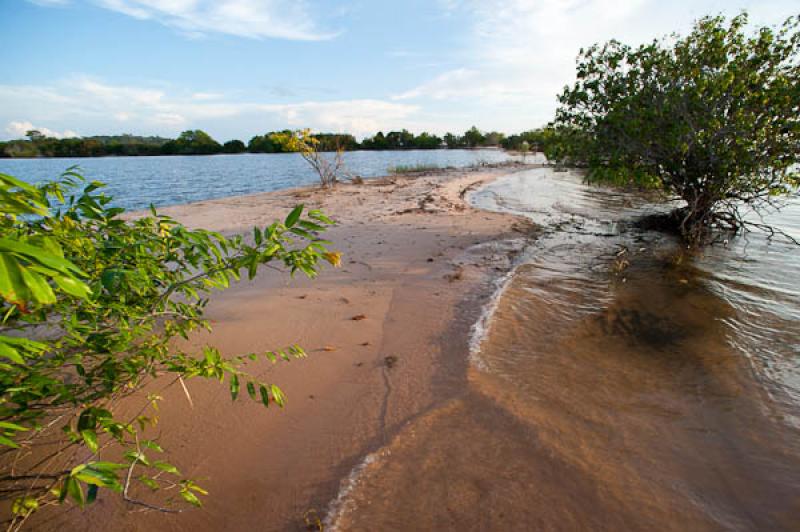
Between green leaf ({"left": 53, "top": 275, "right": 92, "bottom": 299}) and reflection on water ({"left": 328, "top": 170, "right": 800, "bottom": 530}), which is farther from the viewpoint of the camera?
reflection on water ({"left": 328, "top": 170, "right": 800, "bottom": 530})

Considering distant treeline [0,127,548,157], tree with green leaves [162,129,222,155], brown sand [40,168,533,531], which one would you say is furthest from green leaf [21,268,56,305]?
tree with green leaves [162,129,222,155]

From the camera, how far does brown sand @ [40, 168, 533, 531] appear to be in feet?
9.17

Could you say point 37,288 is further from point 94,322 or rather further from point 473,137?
point 473,137

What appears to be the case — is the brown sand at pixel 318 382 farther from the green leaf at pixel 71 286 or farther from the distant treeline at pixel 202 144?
the distant treeline at pixel 202 144

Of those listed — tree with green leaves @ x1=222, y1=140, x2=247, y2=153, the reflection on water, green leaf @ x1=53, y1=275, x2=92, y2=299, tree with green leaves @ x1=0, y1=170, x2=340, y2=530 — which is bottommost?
the reflection on water

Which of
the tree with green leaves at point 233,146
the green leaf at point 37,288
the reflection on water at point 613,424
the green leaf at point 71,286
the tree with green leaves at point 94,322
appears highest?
the tree with green leaves at point 233,146

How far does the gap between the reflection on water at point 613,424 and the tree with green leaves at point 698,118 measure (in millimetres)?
3124

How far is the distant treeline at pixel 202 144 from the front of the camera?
81625 millimetres

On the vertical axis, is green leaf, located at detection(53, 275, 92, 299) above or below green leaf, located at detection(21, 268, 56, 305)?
below

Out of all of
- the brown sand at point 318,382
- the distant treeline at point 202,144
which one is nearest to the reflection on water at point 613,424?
the brown sand at point 318,382

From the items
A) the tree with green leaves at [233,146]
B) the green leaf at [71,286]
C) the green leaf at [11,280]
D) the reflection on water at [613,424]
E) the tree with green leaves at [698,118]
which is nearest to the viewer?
the green leaf at [11,280]

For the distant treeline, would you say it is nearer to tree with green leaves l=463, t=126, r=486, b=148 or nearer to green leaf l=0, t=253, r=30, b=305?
tree with green leaves l=463, t=126, r=486, b=148

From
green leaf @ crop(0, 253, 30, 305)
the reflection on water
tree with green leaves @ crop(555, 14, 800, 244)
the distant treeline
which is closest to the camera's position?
green leaf @ crop(0, 253, 30, 305)

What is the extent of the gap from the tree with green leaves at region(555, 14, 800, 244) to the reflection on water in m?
3.12
